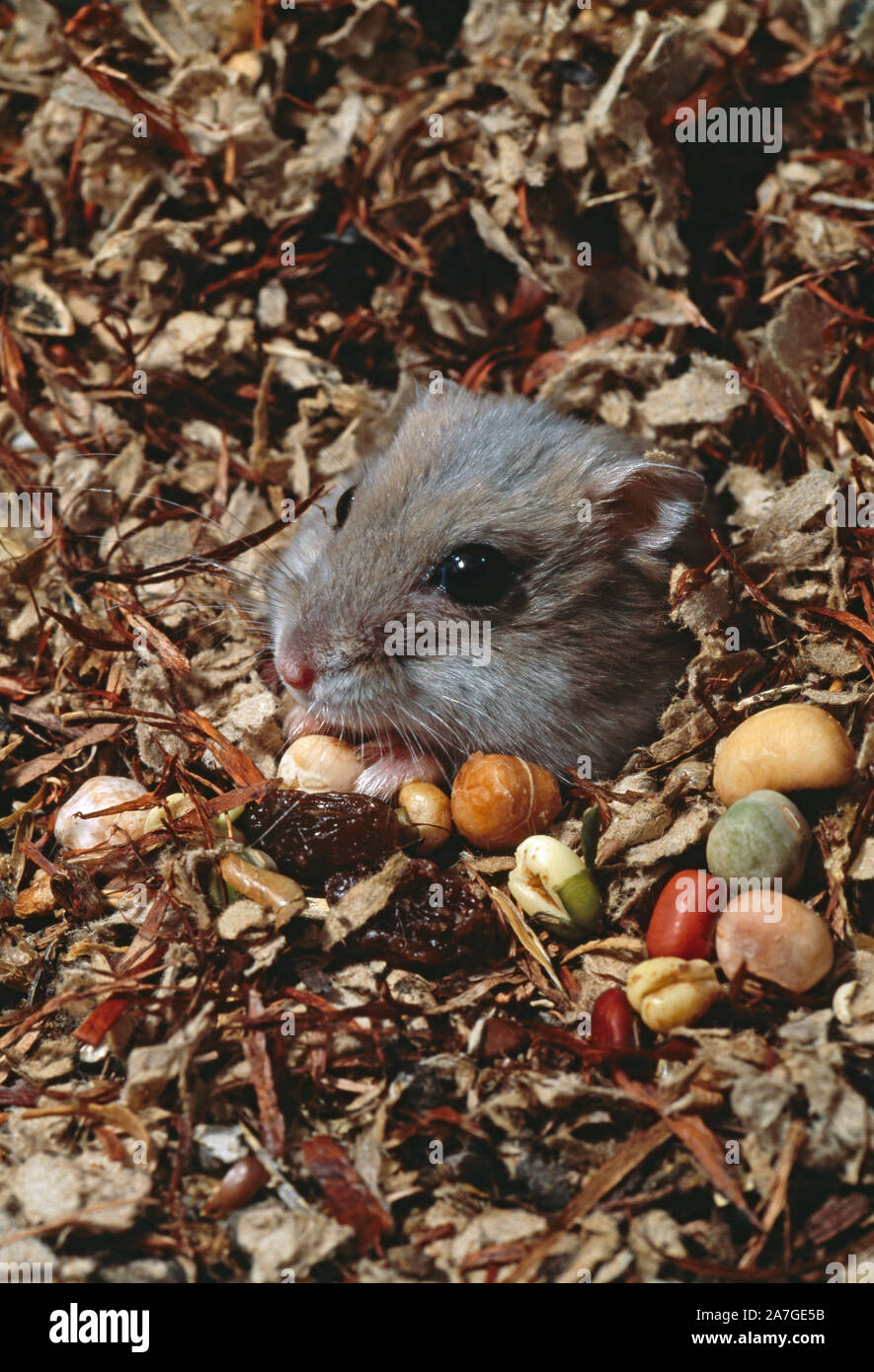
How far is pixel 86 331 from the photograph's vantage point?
4.05 meters

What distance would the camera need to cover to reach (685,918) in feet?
7.89

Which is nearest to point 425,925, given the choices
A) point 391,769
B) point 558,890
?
point 558,890

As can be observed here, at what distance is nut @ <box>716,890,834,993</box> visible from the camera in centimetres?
227

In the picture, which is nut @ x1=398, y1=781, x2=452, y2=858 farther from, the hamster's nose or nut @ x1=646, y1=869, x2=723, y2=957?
nut @ x1=646, y1=869, x2=723, y2=957

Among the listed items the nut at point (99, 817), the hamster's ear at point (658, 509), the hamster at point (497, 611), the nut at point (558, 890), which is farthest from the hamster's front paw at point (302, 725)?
the hamster's ear at point (658, 509)

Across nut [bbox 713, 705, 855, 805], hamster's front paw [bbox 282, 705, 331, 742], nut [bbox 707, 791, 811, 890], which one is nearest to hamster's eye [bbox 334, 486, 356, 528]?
hamster's front paw [bbox 282, 705, 331, 742]

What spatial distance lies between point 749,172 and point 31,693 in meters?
3.18

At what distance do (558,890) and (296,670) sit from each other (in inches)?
36.6

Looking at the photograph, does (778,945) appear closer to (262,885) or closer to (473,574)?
(262,885)

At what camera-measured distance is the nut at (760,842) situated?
8.01 feet

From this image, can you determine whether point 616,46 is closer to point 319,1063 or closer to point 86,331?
point 86,331

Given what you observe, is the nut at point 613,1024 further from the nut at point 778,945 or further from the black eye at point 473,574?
the black eye at point 473,574

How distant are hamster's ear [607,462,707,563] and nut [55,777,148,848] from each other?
156cm
